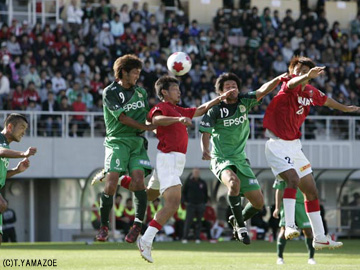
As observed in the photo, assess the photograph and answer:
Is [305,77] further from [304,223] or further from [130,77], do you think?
[304,223]

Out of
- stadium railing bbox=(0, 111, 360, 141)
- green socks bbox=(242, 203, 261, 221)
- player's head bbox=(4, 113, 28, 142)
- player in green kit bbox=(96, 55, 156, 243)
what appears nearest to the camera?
player's head bbox=(4, 113, 28, 142)

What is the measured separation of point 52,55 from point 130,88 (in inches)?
655

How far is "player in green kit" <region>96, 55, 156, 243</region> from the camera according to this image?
1429 cm

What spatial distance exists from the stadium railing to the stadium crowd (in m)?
0.28

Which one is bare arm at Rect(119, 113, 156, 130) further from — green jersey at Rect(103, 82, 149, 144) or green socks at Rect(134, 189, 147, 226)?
green socks at Rect(134, 189, 147, 226)

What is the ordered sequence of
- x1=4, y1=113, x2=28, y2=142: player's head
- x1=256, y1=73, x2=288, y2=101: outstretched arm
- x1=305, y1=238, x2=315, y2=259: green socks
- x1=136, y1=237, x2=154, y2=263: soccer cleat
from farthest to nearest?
x1=305, y1=238, x2=315, y2=259: green socks → x1=256, y1=73, x2=288, y2=101: outstretched arm → x1=136, y1=237, x2=154, y2=263: soccer cleat → x1=4, y1=113, x2=28, y2=142: player's head

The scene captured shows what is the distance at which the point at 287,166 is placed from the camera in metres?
14.4

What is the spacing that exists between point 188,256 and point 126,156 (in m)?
6.87

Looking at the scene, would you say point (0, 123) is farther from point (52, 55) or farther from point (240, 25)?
point (240, 25)

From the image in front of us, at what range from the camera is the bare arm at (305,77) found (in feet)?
43.7

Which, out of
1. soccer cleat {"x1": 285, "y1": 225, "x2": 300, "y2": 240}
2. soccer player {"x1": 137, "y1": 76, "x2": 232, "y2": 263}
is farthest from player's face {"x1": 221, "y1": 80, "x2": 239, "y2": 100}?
soccer cleat {"x1": 285, "y1": 225, "x2": 300, "y2": 240}

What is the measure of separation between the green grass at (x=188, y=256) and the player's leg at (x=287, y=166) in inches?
57.7

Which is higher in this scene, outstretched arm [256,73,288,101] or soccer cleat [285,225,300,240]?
outstretched arm [256,73,288,101]

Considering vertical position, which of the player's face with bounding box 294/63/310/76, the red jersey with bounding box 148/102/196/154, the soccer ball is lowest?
the red jersey with bounding box 148/102/196/154
